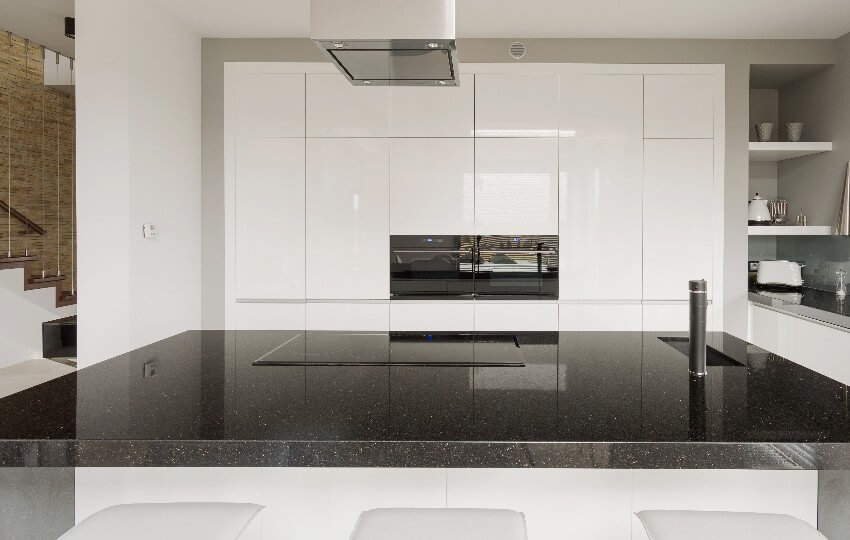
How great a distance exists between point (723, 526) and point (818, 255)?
3.51 m

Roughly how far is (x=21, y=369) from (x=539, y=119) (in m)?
4.71

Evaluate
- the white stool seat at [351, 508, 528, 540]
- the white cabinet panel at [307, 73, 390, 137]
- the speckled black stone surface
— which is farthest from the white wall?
the white stool seat at [351, 508, 528, 540]

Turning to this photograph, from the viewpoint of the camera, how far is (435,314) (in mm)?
3764

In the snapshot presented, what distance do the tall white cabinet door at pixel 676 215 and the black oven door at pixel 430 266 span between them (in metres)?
1.09

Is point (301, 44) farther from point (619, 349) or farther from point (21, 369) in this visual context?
point (21, 369)

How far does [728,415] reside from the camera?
3.85ft

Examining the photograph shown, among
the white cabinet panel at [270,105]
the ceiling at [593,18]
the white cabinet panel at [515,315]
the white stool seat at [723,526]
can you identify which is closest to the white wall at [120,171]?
the ceiling at [593,18]

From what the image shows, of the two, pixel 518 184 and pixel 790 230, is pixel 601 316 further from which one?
pixel 790 230

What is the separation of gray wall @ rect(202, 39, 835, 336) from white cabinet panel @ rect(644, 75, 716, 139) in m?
0.12

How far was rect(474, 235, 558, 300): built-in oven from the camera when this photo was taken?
3.76 metres

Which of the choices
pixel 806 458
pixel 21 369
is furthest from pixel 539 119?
pixel 21 369

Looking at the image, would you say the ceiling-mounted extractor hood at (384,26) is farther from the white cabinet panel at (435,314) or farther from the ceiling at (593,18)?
the white cabinet panel at (435,314)

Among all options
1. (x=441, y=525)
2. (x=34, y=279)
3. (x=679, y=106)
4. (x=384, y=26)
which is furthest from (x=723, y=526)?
(x=34, y=279)

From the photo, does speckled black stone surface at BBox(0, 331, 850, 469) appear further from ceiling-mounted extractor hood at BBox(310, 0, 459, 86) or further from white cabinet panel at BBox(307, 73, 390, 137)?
white cabinet panel at BBox(307, 73, 390, 137)
